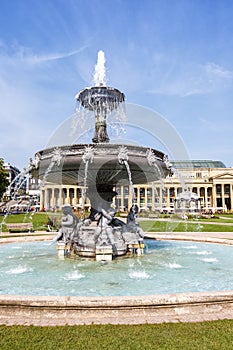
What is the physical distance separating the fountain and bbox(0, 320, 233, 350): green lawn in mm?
5109

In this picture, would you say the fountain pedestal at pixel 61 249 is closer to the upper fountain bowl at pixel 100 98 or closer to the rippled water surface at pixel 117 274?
the rippled water surface at pixel 117 274

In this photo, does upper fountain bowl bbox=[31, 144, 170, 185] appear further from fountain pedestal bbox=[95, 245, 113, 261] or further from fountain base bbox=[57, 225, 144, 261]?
fountain pedestal bbox=[95, 245, 113, 261]

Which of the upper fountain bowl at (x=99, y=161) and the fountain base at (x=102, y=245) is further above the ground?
the upper fountain bowl at (x=99, y=161)

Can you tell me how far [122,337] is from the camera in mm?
4289

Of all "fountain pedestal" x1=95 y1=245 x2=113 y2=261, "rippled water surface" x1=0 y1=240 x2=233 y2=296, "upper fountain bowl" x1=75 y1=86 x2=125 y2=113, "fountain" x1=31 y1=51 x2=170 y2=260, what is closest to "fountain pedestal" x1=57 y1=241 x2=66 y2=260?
"fountain" x1=31 y1=51 x2=170 y2=260

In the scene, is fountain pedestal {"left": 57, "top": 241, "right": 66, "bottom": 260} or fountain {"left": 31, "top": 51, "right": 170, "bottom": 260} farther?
fountain pedestal {"left": 57, "top": 241, "right": 66, "bottom": 260}

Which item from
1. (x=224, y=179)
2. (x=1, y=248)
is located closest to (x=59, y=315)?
(x=1, y=248)

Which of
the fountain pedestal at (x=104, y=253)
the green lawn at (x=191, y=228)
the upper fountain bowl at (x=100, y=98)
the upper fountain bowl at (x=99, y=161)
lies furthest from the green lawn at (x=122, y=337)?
the green lawn at (x=191, y=228)

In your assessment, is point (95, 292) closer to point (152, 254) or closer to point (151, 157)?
point (151, 157)

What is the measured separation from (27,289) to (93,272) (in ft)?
7.00

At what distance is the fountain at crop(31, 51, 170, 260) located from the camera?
353 inches

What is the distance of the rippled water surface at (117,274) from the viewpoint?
6.55 meters

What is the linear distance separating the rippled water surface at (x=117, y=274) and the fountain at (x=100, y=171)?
2.33 ft

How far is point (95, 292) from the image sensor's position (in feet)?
20.8
